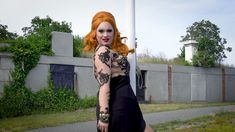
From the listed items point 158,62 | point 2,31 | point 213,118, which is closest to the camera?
point 213,118

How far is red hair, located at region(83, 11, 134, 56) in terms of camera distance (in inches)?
142

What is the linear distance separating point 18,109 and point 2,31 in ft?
15.9

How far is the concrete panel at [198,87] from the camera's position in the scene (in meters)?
21.8

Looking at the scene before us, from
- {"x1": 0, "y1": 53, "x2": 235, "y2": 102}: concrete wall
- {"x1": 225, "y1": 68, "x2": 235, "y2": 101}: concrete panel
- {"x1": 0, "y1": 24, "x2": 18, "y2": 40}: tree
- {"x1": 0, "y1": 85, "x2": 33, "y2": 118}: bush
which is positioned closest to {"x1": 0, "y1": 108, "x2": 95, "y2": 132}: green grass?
{"x1": 0, "y1": 85, "x2": 33, "y2": 118}: bush

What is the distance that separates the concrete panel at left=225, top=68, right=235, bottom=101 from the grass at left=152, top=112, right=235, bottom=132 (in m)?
11.7

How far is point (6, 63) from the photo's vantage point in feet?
45.9

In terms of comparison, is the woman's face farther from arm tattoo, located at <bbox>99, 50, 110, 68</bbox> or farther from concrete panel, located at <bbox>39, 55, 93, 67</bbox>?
concrete panel, located at <bbox>39, 55, 93, 67</bbox>

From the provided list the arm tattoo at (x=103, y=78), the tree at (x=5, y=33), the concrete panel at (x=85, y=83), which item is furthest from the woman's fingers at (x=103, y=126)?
the tree at (x=5, y=33)

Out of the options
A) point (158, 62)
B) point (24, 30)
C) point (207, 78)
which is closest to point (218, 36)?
point (207, 78)

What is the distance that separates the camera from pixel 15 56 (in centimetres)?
1402

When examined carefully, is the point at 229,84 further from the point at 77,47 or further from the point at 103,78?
the point at 103,78

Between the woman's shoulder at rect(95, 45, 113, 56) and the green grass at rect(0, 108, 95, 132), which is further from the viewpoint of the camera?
the green grass at rect(0, 108, 95, 132)

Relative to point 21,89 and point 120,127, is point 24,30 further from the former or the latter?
point 120,127

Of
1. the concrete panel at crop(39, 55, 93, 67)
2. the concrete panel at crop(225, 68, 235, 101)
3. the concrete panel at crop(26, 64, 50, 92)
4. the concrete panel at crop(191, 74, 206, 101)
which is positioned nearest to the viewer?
the concrete panel at crop(26, 64, 50, 92)
